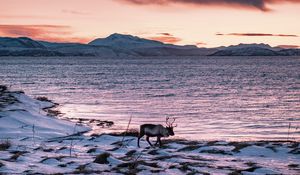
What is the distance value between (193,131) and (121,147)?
9663 millimetres

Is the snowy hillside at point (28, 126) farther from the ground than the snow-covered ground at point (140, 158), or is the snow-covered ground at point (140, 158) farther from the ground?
the snow-covered ground at point (140, 158)

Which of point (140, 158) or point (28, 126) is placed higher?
point (140, 158)

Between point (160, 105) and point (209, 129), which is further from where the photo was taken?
point (160, 105)

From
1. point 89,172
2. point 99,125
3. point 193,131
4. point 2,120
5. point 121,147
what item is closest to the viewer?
point 89,172

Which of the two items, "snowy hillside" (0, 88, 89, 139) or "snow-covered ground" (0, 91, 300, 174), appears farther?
"snowy hillside" (0, 88, 89, 139)

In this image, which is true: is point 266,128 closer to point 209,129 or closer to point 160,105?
point 209,129

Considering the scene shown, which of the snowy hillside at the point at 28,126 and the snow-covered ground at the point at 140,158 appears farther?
the snowy hillside at the point at 28,126

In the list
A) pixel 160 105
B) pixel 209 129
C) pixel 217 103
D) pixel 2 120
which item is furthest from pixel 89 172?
pixel 217 103

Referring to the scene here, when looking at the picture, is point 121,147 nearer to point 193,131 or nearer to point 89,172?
point 89,172

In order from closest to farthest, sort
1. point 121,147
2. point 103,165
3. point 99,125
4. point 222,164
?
point 103,165
point 222,164
point 121,147
point 99,125

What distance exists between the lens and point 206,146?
58.3 feet

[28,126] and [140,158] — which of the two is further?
[28,126]

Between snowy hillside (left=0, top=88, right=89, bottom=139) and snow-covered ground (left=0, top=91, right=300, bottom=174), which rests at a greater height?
snow-covered ground (left=0, top=91, right=300, bottom=174)

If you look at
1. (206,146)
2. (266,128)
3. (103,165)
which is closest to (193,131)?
(266,128)
